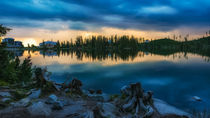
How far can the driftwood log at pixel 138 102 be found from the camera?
424 inches

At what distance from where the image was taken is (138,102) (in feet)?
38.5

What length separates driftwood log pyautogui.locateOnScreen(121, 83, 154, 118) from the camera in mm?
10761

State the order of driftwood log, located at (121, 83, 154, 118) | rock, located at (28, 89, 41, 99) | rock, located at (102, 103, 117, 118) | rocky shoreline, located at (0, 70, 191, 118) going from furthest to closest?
rock, located at (28, 89, 41, 99)
driftwood log, located at (121, 83, 154, 118)
rock, located at (102, 103, 117, 118)
rocky shoreline, located at (0, 70, 191, 118)

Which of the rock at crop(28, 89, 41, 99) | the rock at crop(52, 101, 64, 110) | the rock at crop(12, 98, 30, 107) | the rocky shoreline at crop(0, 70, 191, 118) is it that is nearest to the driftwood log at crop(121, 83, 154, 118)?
the rocky shoreline at crop(0, 70, 191, 118)

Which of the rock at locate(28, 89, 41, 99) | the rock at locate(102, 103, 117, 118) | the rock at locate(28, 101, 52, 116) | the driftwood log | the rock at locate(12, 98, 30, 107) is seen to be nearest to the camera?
the rock at locate(28, 101, 52, 116)

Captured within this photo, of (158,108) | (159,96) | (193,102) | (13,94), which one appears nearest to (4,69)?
(13,94)

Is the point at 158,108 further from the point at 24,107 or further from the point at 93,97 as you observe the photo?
the point at 24,107

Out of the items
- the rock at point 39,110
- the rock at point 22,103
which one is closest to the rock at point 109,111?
the rock at point 39,110

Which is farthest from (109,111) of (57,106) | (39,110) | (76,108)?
(39,110)

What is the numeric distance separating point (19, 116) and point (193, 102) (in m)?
19.1

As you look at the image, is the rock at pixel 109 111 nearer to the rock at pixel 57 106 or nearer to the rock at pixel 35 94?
the rock at pixel 57 106

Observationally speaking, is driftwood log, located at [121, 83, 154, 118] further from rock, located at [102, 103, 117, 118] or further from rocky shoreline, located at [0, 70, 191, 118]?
rock, located at [102, 103, 117, 118]

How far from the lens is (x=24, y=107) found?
1026 centimetres

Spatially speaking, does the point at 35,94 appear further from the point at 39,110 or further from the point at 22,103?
the point at 39,110
